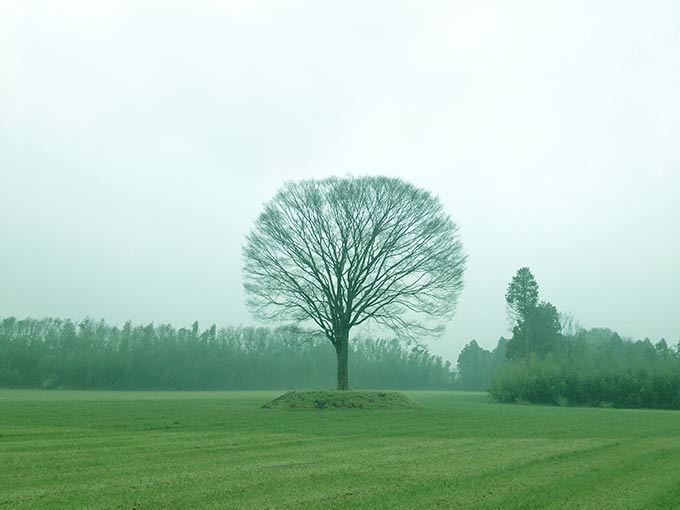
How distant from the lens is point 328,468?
359 inches

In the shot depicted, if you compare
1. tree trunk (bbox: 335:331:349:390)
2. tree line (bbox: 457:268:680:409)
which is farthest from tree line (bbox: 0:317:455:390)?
tree trunk (bbox: 335:331:349:390)

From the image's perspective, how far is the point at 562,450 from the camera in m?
11.9

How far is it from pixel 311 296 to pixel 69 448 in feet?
67.7

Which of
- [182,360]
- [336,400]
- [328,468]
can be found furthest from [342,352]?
[182,360]

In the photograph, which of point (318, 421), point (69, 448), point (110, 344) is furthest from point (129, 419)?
point (110, 344)

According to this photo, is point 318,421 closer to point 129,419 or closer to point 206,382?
point 129,419

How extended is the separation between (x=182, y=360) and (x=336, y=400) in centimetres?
7062

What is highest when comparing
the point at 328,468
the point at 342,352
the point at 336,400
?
the point at 342,352

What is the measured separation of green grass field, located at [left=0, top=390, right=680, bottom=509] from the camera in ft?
22.6

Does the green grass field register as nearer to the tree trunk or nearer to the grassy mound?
the grassy mound

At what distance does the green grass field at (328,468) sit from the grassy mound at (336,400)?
38.4ft

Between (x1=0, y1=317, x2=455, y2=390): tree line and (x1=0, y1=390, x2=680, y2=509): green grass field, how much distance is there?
153 ft

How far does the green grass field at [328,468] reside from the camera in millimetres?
6883

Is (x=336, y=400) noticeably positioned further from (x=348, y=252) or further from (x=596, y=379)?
(x=596, y=379)
